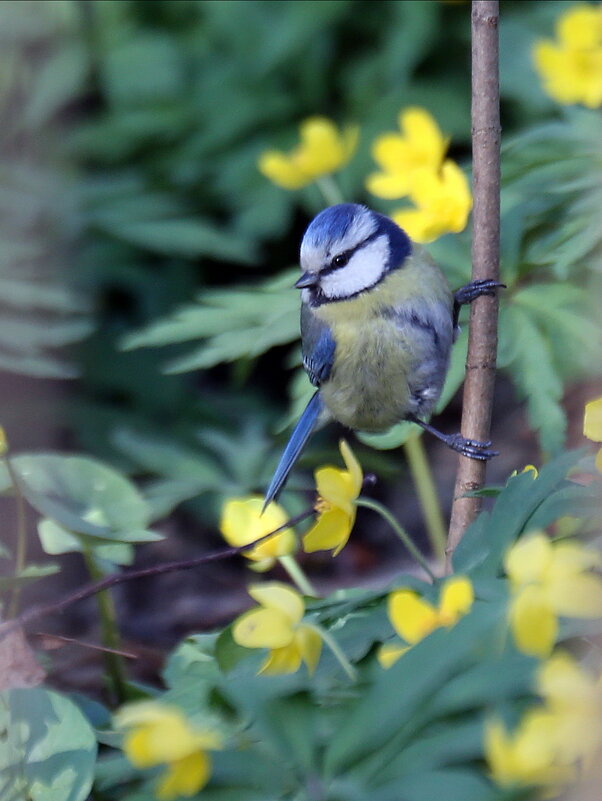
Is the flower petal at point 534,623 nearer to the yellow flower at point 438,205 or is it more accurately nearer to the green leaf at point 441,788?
the green leaf at point 441,788

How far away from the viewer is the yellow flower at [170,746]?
765 millimetres

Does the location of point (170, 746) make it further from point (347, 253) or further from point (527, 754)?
point (347, 253)

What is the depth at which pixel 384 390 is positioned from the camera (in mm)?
1577

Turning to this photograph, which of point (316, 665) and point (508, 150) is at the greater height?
point (508, 150)

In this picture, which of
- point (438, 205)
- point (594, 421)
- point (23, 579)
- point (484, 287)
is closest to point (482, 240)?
point (484, 287)

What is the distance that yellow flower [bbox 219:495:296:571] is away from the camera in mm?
1257

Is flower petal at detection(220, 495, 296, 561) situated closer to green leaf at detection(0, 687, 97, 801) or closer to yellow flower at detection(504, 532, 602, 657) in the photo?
green leaf at detection(0, 687, 97, 801)

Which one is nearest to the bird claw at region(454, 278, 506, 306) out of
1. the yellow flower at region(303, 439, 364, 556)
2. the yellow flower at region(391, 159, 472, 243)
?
the yellow flower at region(391, 159, 472, 243)

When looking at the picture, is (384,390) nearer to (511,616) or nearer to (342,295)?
(342,295)

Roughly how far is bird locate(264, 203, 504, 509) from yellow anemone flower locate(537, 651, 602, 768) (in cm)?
79

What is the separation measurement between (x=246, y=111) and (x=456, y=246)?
4.47 feet

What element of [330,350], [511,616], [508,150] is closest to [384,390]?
[330,350]

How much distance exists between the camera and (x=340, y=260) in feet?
5.41

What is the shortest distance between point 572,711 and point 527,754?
43mm
